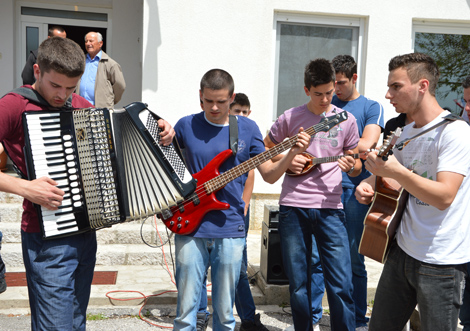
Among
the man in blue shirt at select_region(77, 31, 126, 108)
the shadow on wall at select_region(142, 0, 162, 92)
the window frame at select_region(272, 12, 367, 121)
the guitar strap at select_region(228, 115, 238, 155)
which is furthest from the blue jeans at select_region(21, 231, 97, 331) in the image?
the window frame at select_region(272, 12, 367, 121)

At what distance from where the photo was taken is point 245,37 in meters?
7.21

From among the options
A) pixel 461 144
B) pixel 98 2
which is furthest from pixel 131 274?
pixel 98 2

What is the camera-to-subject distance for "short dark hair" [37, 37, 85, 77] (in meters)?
2.61

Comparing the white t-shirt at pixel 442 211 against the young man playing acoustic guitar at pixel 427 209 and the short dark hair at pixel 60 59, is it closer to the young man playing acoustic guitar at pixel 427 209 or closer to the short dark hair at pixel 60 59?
the young man playing acoustic guitar at pixel 427 209

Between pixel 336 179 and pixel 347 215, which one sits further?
pixel 347 215

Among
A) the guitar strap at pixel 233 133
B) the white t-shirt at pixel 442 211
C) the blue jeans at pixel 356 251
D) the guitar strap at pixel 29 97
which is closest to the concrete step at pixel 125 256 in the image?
the blue jeans at pixel 356 251

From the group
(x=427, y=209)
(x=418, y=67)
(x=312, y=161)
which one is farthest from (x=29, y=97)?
(x=427, y=209)

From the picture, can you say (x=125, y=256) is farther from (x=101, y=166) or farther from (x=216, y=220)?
(x=101, y=166)

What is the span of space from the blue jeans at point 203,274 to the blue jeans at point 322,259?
60cm

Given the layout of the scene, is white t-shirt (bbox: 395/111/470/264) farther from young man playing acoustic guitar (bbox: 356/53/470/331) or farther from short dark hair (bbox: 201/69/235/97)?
short dark hair (bbox: 201/69/235/97)

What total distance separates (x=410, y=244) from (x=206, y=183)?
137cm

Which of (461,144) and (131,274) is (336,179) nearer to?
(461,144)

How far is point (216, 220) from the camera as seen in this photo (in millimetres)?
3312

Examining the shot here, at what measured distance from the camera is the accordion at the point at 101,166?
2.59 meters
